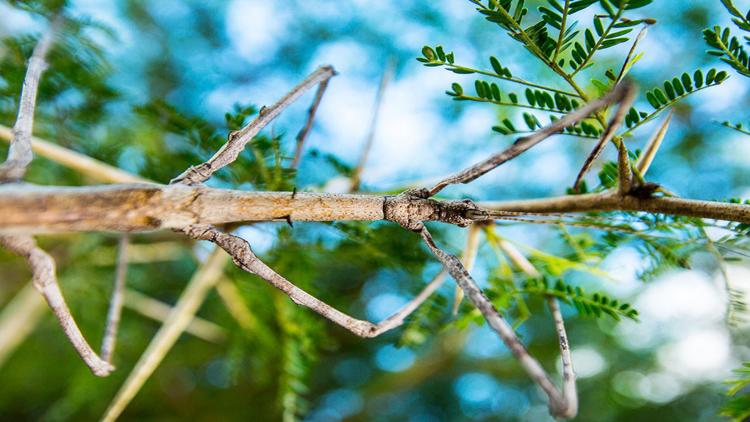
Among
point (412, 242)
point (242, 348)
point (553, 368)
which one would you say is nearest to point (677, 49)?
point (553, 368)

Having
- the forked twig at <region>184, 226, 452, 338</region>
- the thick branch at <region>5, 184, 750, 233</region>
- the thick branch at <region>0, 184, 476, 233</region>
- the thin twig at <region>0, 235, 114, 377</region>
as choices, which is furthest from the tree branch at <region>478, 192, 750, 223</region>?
the thin twig at <region>0, 235, 114, 377</region>

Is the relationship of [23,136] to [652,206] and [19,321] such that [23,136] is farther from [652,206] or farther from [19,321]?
[19,321]

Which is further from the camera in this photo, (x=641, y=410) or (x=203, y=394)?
(x=203, y=394)

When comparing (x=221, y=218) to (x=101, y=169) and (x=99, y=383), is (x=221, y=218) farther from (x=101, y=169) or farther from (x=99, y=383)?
(x=99, y=383)

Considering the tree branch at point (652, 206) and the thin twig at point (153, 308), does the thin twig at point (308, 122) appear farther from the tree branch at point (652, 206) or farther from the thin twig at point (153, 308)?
the thin twig at point (153, 308)

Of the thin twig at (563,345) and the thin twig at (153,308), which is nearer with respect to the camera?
the thin twig at (563,345)

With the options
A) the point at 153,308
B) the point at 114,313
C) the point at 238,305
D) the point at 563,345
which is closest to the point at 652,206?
the point at 563,345

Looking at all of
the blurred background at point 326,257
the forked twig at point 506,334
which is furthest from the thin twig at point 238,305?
the forked twig at point 506,334
